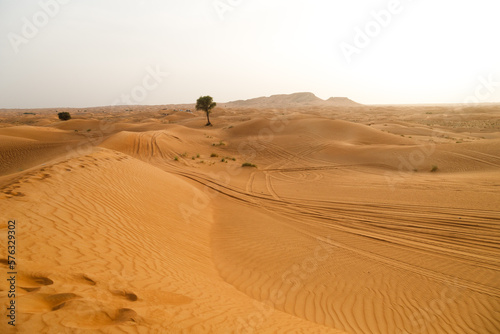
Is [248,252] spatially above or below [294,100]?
below

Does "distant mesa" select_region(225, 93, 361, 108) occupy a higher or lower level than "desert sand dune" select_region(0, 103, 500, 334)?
higher

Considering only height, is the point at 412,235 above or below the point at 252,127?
below

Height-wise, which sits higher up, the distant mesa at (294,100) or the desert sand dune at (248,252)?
the distant mesa at (294,100)

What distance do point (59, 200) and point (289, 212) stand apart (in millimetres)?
6639

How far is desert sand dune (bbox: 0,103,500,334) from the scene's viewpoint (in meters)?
3.17

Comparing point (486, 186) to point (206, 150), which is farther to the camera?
point (206, 150)

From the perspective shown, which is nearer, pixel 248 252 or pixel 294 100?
pixel 248 252

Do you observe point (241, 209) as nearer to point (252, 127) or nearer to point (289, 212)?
point (289, 212)

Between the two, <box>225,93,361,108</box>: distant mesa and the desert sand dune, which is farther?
<box>225,93,361,108</box>: distant mesa

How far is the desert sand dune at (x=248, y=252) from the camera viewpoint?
3172 mm

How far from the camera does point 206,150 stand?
2141 centimetres

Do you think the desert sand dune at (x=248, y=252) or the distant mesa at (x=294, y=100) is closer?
the desert sand dune at (x=248, y=252)

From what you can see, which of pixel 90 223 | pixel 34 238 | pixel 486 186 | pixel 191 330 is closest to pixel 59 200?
pixel 90 223

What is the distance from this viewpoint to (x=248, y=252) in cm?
635
